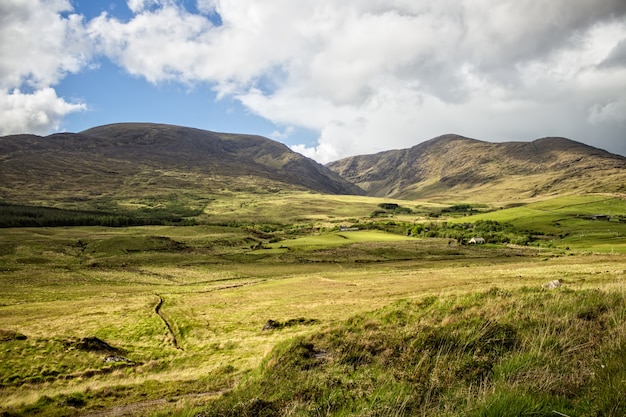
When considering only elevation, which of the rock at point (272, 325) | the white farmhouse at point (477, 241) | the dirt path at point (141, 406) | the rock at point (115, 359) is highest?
the dirt path at point (141, 406)

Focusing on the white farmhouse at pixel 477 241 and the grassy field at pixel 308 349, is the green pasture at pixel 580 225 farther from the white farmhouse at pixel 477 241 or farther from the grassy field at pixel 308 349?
the grassy field at pixel 308 349

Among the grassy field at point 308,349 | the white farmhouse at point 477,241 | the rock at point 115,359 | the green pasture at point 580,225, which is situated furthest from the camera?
the white farmhouse at point 477,241

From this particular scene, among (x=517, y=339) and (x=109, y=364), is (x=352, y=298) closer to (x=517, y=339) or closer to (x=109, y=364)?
(x=109, y=364)

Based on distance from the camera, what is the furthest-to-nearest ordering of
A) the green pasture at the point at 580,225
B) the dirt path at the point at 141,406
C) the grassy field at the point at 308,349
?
the green pasture at the point at 580,225 → the dirt path at the point at 141,406 → the grassy field at the point at 308,349

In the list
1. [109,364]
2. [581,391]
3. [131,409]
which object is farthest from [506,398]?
[109,364]

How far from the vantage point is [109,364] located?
2570 cm

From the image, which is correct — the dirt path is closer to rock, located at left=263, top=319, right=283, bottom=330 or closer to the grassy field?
the grassy field

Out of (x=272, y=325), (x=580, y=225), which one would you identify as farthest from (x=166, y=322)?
(x=580, y=225)

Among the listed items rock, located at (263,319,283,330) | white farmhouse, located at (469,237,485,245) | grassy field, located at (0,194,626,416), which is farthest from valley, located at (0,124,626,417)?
white farmhouse, located at (469,237,485,245)

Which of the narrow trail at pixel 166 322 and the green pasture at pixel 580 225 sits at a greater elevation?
the green pasture at pixel 580 225

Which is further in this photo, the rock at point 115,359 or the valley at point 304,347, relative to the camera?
the rock at point 115,359

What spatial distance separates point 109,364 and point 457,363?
25.3 meters

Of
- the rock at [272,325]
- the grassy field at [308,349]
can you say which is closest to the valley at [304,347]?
the grassy field at [308,349]

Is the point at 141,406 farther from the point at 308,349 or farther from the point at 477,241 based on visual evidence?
the point at 477,241
